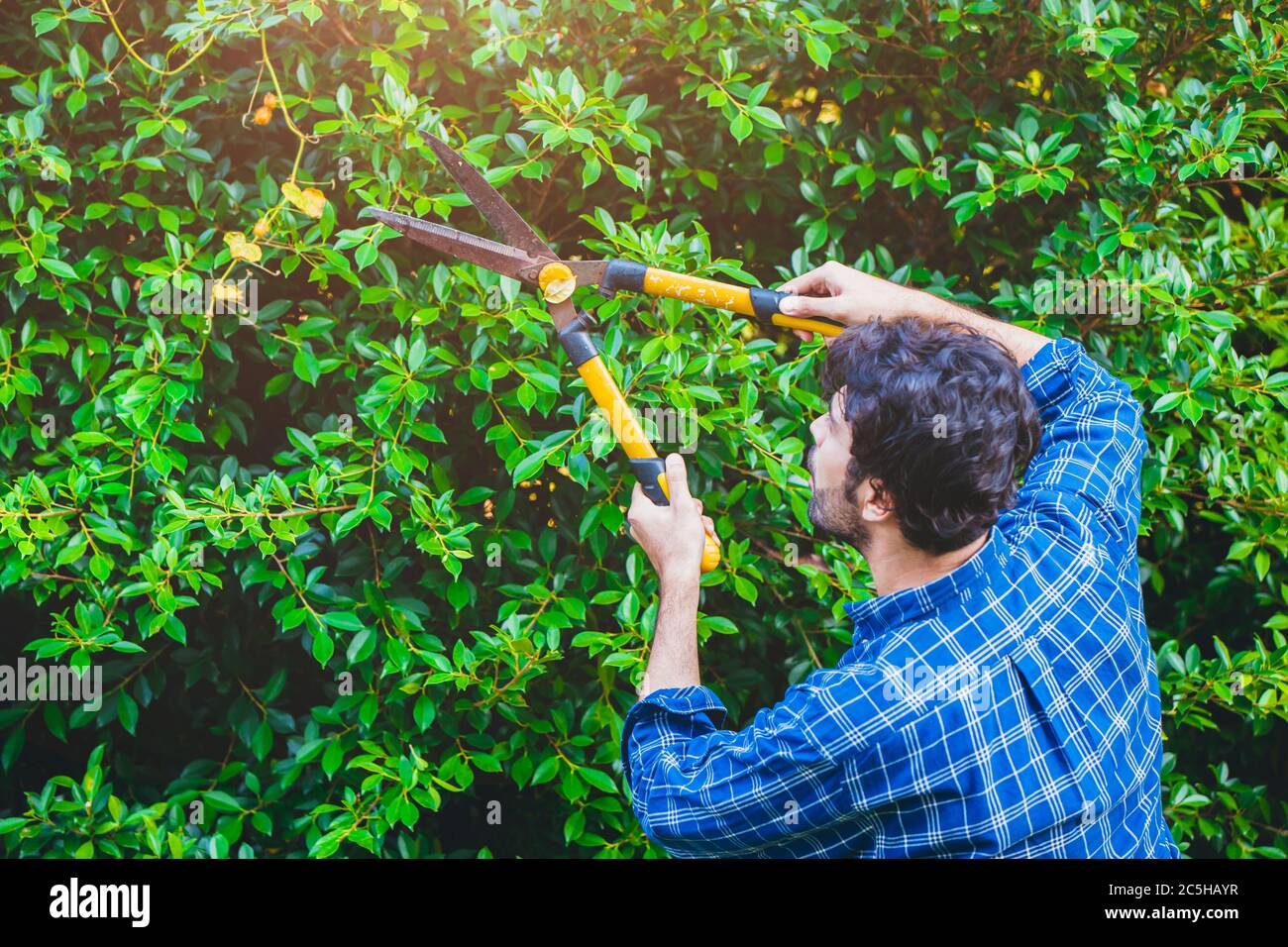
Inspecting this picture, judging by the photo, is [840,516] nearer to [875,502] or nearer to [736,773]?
[875,502]

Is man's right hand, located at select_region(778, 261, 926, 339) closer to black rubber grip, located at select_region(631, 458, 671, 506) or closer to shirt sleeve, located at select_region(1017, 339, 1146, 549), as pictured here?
shirt sleeve, located at select_region(1017, 339, 1146, 549)

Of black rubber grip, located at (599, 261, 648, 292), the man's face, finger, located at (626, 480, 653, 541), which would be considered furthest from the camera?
black rubber grip, located at (599, 261, 648, 292)

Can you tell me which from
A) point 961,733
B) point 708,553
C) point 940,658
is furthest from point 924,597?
point 708,553

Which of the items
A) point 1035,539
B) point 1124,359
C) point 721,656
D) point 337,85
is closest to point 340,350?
point 337,85

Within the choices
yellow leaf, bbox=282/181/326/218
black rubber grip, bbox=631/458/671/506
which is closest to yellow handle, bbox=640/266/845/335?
black rubber grip, bbox=631/458/671/506

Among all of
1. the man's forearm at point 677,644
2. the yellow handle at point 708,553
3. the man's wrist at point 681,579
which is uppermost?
the yellow handle at point 708,553

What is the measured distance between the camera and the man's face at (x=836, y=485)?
1.88 metres

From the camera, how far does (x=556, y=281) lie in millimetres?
2227

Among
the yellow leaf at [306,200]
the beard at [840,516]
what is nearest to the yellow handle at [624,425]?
the beard at [840,516]

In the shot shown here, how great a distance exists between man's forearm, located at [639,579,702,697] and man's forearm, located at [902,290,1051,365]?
81 cm

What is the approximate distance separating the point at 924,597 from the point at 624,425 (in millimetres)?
670

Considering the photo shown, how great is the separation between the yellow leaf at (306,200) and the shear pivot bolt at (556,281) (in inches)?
28.0

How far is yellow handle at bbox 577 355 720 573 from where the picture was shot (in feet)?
6.70

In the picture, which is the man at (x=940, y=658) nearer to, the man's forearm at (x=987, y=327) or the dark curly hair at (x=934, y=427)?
the dark curly hair at (x=934, y=427)
